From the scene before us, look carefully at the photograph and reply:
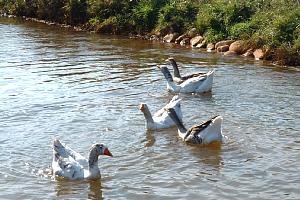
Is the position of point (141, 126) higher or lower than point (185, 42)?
lower

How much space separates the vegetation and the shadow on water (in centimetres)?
1186

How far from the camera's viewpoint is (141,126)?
12328 mm

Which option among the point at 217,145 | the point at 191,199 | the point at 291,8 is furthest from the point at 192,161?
the point at 291,8

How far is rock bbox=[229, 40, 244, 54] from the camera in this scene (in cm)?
2131

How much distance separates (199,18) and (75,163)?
1559 centimetres

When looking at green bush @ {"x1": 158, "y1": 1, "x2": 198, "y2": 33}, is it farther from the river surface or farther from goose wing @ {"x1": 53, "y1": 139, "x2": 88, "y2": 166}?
goose wing @ {"x1": 53, "y1": 139, "x2": 88, "y2": 166}

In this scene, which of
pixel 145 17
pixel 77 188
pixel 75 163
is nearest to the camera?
pixel 77 188

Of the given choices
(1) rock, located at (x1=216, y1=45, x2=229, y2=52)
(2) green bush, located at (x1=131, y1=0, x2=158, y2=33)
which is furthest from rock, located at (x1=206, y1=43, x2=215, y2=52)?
(2) green bush, located at (x1=131, y1=0, x2=158, y2=33)

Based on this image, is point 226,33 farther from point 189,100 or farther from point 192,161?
point 192,161

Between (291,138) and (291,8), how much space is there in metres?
11.8

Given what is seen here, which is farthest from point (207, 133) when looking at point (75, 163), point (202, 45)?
point (202, 45)

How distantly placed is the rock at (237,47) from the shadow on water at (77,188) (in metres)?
13.2

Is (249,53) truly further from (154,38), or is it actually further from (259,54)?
(154,38)

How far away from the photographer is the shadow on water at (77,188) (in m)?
8.80
